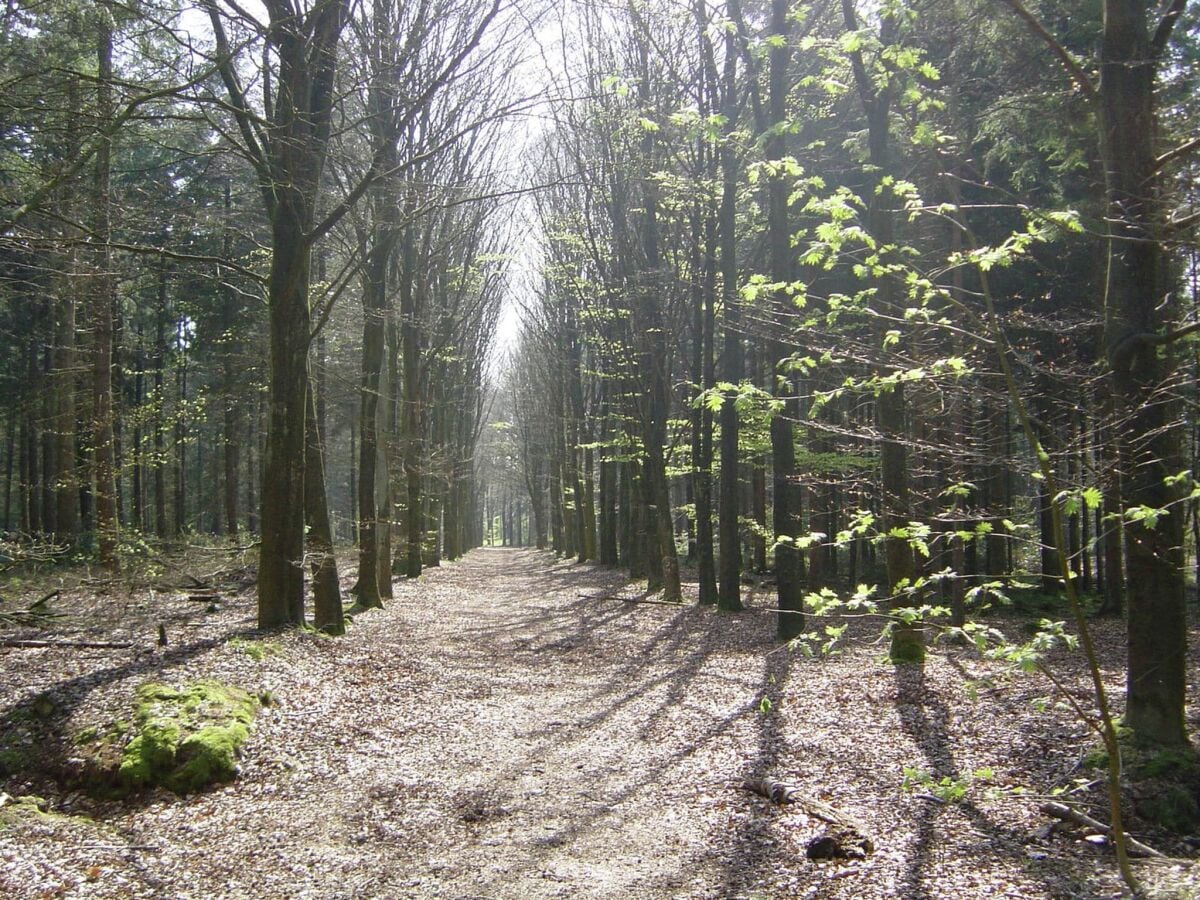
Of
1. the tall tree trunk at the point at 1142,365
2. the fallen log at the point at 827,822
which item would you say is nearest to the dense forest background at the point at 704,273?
the tall tree trunk at the point at 1142,365

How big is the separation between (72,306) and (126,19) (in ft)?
30.0

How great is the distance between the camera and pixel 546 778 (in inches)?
254

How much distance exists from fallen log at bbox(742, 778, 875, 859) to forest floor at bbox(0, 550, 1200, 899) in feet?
0.24

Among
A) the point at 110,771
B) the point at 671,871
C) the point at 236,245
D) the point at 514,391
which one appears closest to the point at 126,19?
the point at 110,771

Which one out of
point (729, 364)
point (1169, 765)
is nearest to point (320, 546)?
point (729, 364)

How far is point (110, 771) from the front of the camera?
19.2 feet

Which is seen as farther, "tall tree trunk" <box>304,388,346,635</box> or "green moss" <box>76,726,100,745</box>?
"tall tree trunk" <box>304,388,346,635</box>

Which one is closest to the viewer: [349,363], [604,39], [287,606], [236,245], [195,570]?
[287,606]

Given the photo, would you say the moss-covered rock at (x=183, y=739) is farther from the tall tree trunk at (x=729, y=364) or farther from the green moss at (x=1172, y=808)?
the tall tree trunk at (x=729, y=364)

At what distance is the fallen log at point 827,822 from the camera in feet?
15.8

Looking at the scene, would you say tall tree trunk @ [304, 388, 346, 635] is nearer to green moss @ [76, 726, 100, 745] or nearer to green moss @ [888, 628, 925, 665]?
green moss @ [76, 726, 100, 745]

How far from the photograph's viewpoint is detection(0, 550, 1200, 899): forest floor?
4.61m

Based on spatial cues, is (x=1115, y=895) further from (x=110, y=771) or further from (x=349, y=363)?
(x=349, y=363)

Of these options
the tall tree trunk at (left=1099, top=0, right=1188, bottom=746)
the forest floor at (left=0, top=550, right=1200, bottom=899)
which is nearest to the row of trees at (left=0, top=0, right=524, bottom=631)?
the forest floor at (left=0, top=550, right=1200, bottom=899)
